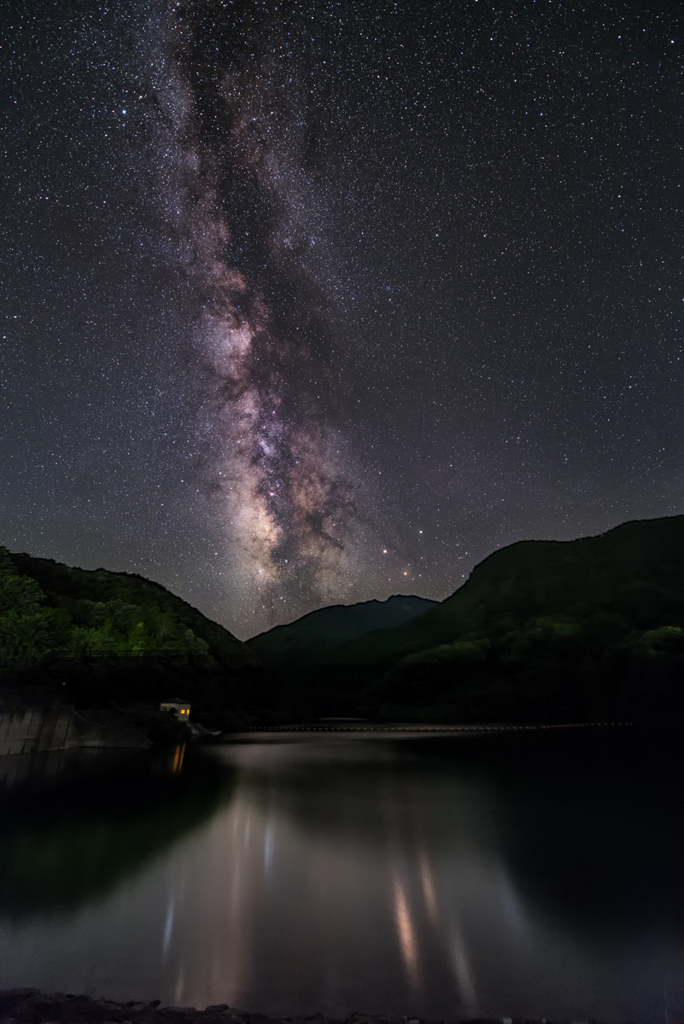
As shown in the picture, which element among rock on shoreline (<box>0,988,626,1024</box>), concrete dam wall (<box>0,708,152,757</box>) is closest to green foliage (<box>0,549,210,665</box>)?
concrete dam wall (<box>0,708,152,757</box>)

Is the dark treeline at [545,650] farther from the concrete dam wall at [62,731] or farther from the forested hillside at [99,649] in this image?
the concrete dam wall at [62,731]

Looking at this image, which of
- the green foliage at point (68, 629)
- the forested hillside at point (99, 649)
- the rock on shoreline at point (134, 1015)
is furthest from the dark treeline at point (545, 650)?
the rock on shoreline at point (134, 1015)

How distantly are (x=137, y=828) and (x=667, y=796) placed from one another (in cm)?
2344

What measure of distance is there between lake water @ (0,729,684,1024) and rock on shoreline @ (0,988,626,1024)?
56cm

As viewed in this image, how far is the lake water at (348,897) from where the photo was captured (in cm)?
829

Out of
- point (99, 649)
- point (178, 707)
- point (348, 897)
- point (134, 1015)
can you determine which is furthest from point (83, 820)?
point (178, 707)

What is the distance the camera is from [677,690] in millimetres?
86688

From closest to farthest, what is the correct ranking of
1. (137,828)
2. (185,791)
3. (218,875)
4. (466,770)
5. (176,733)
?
(218,875) < (137,828) < (185,791) < (466,770) < (176,733)

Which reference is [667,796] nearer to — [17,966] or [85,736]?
[17,966]

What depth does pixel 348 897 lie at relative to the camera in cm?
1231

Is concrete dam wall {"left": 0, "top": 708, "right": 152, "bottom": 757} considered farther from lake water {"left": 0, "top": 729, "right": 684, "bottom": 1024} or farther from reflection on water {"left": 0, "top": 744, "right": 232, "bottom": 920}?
lake water {"left": 0, "top": 729, "right": 684, "bottom": 1024}

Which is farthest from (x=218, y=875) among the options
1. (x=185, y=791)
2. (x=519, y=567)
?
(x=519, y=567)

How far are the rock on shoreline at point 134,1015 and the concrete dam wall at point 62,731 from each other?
29227 millimetres

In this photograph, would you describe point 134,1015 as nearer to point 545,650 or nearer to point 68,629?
point 68,629
